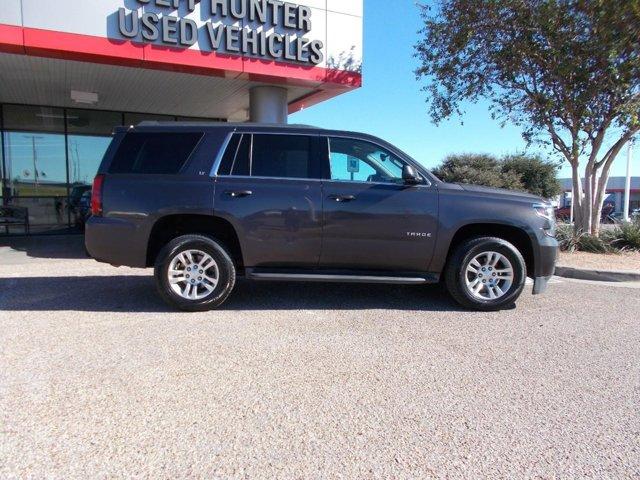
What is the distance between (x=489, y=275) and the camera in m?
5.82

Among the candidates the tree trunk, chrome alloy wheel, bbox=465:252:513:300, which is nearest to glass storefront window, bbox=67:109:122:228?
chrome alloy wheel, bbox=465:252:513:300

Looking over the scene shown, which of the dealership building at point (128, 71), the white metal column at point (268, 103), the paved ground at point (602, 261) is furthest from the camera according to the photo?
the white metal column at point (268, 103)

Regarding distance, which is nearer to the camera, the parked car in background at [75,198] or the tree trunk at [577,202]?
the tree trunk at [577,202]

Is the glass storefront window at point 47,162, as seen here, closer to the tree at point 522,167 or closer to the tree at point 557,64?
the tree at point 557,64

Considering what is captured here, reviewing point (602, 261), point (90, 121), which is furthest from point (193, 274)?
point (90, 121)

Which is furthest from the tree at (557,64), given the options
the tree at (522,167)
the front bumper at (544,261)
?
the tree at (522,167)

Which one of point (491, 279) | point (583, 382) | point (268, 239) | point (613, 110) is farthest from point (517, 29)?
point (583, 382)

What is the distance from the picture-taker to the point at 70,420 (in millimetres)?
3141

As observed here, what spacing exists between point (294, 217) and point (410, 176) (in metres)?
1.38

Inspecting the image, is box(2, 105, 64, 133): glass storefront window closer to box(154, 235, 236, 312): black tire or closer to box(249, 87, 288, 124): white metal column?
box(249, 87, 288, 124): white metal column

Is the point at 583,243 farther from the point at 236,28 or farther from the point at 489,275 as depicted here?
the point at 236,28

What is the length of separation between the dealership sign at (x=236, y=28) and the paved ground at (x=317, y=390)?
533 cm

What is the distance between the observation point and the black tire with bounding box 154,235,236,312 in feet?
18.2

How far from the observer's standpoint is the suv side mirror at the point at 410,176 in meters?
5.61
